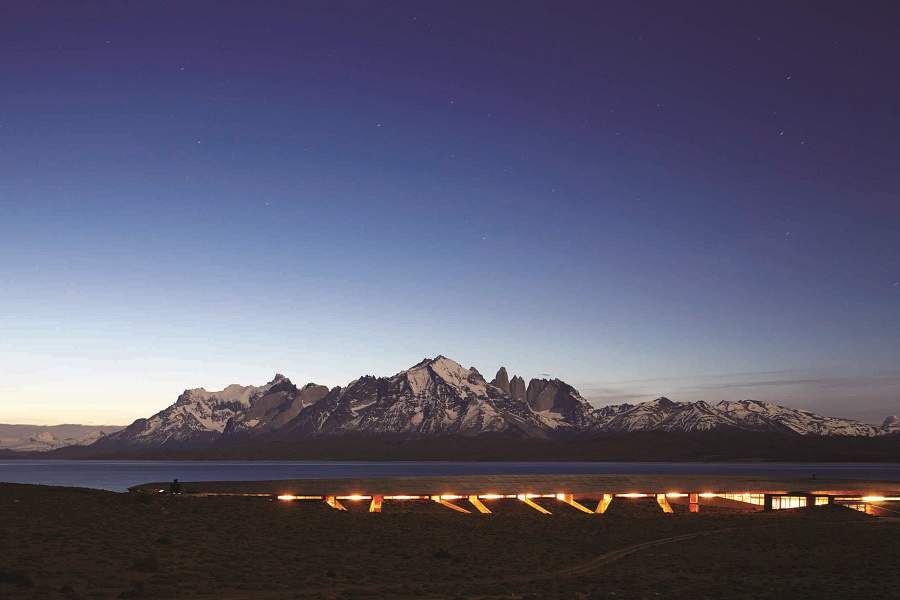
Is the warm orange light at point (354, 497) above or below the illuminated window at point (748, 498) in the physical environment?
above

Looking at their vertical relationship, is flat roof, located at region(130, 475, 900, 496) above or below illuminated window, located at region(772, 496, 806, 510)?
above

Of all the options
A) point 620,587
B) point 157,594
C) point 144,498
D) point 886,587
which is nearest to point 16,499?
point 144,498

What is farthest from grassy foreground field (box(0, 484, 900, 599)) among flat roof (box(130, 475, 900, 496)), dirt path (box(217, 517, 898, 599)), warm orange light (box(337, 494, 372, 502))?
flat roof (box(130, 475, 900, 496))

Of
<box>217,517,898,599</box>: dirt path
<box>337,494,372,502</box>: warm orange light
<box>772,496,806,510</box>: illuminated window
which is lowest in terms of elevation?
<box>217,517,898,599</box>: dirt path

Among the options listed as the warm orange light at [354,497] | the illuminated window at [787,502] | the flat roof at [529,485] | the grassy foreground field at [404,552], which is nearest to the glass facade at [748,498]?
the flat roof at [529,485]

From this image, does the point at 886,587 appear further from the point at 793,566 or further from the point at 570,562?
the point at 570,562

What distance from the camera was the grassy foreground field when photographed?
96.7 feet

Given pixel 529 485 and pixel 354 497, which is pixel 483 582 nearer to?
pixel 354 497

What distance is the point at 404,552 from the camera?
39.7 meters

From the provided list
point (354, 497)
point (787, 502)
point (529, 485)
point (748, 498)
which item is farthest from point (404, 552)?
point (748, 498)

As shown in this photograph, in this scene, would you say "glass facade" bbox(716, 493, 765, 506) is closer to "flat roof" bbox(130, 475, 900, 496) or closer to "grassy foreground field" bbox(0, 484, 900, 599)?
"flat roof" bbox(130, 475, 900, 496)

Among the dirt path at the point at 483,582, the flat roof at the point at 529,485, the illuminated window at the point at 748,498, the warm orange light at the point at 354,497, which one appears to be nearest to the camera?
the dirt path at the point at 483,582

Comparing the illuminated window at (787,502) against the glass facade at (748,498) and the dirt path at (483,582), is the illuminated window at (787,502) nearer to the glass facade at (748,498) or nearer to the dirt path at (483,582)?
the glass facade at (748,498)

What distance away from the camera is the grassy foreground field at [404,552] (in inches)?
1160
